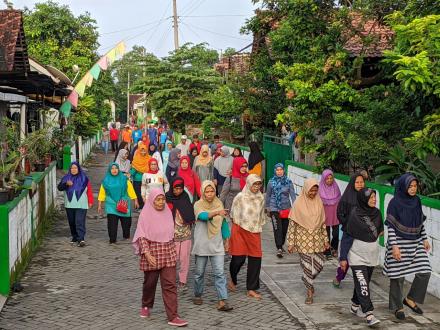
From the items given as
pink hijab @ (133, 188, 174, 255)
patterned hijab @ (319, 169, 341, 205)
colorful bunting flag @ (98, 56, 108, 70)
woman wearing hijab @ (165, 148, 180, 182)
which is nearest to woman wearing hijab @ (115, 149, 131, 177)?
woman wearing hijab @ (165, 148, 180, 182)

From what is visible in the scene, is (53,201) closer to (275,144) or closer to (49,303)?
(275,144)

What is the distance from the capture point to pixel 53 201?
16.1 meters

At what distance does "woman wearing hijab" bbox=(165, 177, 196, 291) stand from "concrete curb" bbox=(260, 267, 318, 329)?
1.29m

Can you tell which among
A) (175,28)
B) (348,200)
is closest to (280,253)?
(348,200)

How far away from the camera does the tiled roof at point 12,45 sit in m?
11.7

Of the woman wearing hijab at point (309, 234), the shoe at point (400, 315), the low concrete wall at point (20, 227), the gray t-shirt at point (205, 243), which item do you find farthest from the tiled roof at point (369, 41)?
the low concrete wall at point (20, 227)

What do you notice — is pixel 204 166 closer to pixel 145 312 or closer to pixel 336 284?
pixel 336 284

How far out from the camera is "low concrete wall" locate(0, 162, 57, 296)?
8391 mm

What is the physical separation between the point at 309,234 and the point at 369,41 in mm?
5812

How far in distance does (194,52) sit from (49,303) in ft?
89.0

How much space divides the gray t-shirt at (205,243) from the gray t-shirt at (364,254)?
5.35 feet

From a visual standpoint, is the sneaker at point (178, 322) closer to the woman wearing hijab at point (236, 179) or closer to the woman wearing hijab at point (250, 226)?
the woman wearing hijab at point (250, 226)

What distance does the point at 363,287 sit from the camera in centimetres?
750

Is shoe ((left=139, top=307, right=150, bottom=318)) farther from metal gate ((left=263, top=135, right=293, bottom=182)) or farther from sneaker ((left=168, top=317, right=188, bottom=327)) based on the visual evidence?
metal gate ((left=263, top=135, right=293, bottom=182))
